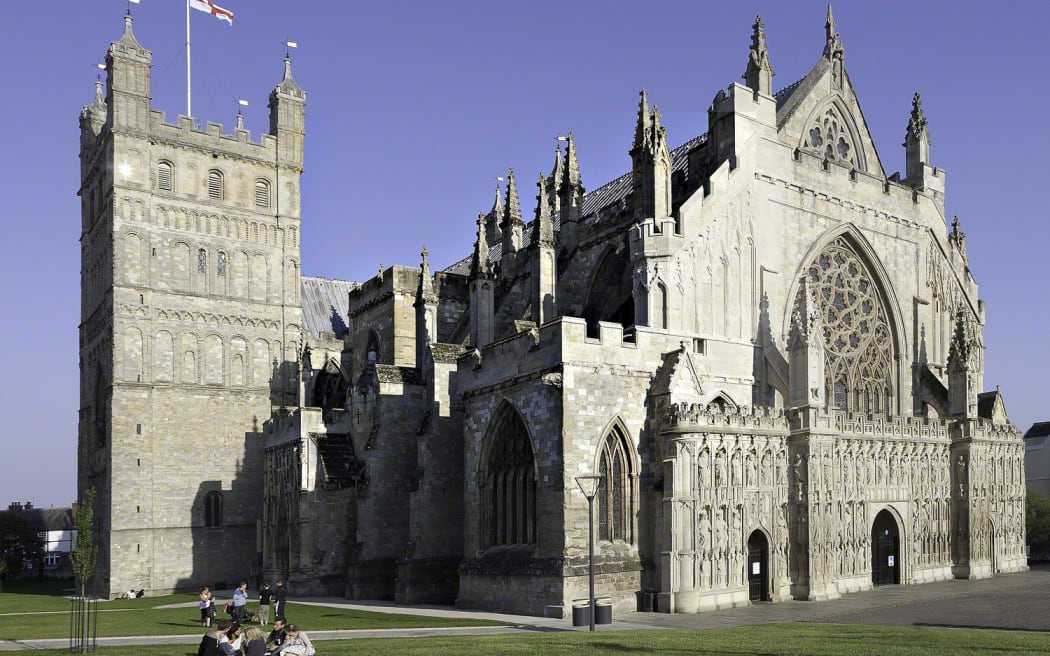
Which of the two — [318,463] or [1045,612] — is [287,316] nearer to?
[318,463]

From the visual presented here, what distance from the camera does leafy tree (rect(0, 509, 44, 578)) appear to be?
242ft

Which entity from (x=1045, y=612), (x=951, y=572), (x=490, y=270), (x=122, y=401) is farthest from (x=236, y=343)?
(x=1045, y=612)

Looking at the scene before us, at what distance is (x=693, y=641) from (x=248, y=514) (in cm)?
3569

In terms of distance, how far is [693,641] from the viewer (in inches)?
765

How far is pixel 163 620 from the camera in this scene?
97.3 feet

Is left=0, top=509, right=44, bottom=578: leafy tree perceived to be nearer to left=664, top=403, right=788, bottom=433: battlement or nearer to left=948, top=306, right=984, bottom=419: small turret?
left=664, top=403, right=788, bottom=433: battlement

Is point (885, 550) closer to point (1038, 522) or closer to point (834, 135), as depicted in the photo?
point (834, 135)

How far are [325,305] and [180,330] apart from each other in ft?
38.2

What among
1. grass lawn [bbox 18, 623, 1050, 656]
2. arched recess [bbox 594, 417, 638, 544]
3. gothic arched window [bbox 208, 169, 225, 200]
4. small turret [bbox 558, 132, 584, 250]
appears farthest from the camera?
gothic arched window [bbox 208, 169, 225, 200]

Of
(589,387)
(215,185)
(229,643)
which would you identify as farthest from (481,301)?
(215,185)

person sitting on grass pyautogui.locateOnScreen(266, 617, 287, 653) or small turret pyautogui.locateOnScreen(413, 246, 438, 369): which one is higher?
small turret pyautogui.locateOnScreen(413, 246, 438, 369)

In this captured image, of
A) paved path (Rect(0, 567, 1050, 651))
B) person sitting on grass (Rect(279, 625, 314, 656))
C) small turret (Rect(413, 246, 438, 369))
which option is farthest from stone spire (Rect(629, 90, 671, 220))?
person sitting on grass (Rect(279, 625, 314, 656))

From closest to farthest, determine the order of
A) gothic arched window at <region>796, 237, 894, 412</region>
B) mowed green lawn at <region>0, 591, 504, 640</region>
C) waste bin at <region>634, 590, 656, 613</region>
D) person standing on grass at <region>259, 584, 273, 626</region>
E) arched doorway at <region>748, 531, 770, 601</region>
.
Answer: mowed green lawn at <region>0, 591, 504, 640</region> < waste bin at <region>634, 590, 656, 613</region> < person standing on grass at <region>259, 584, 273, 626</region> < arched doorway at <region>748, 531, 770, 601</region> < gothic arched window at <region>796, 237, 894, 412</region>

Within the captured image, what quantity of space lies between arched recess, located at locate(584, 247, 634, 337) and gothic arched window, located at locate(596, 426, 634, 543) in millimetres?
6314
